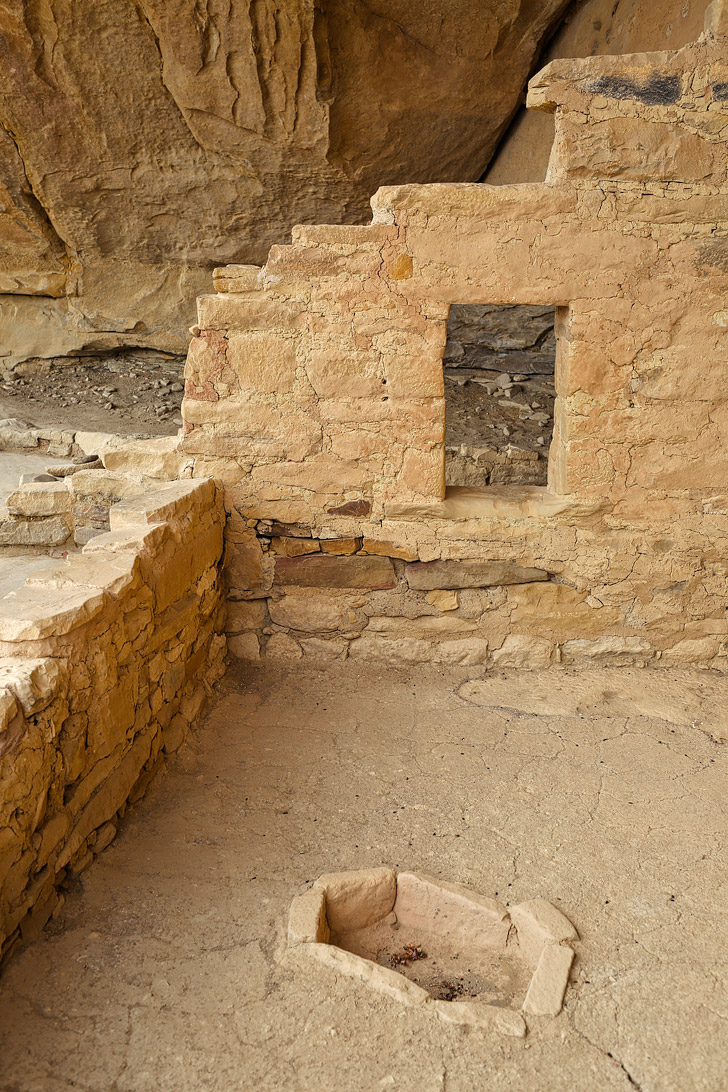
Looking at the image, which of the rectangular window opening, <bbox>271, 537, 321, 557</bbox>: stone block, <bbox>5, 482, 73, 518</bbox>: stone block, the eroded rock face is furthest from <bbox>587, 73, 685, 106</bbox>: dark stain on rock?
<bbox>5, 482, 73, 518</bbox>: stone block

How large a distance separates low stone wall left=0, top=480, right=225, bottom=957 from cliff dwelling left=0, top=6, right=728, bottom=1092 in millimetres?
14

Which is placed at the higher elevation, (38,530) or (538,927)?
(38,530)

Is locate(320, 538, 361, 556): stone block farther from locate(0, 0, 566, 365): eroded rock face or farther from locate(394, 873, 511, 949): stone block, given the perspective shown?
locate(0, 0, 566, 365): eroded rock face

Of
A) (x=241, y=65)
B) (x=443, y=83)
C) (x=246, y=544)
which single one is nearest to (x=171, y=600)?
(x=246, y=544)

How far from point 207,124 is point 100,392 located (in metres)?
2.92

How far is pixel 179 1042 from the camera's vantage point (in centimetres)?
165

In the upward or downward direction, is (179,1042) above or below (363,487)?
below

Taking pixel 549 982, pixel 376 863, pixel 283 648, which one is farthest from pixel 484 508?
pixel 549 982

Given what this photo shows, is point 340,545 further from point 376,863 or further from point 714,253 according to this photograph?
point 714,253

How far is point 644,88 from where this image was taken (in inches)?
124

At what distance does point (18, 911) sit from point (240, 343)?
7.76 ft

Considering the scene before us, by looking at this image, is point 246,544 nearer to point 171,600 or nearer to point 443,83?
point 171,600

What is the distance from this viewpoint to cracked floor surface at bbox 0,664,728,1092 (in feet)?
5.33

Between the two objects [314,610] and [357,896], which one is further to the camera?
[314,610]
